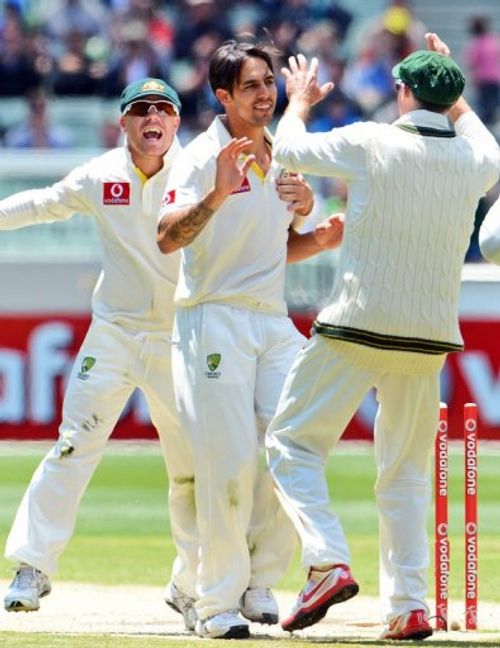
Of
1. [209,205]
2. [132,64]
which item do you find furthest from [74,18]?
[209,205]

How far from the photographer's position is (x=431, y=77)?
566cm

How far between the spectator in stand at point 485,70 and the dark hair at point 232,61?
1116 cm

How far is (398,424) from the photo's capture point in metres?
5.85

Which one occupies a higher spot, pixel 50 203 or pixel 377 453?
pixel 50 203

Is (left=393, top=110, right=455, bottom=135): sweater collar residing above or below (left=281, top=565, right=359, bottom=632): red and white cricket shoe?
above

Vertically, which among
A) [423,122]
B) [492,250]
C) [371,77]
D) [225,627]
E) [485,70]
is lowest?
[225,627]

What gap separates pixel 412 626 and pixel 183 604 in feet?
3.73

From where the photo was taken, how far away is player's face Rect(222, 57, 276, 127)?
6.20 metres

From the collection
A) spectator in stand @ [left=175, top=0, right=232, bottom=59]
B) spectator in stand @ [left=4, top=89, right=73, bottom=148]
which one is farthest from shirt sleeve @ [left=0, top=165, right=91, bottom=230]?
spectator in stand @ [left=175, top=0, right=232, bottom=59]

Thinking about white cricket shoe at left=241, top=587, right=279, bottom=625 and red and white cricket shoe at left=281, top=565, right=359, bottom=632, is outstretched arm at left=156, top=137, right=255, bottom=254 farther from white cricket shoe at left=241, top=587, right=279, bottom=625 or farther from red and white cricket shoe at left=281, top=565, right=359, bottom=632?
white cricket shoe at left=241, top=587, right=279, bottom=625

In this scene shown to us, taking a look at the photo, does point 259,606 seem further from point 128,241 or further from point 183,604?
point 128,241

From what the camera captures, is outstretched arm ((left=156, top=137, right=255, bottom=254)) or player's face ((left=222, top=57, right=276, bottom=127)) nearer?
outstretched arm ((left=156, top=137, right=255, bottom=254))

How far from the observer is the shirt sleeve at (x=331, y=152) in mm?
5570

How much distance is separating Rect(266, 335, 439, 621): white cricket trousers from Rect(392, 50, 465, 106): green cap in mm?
855
